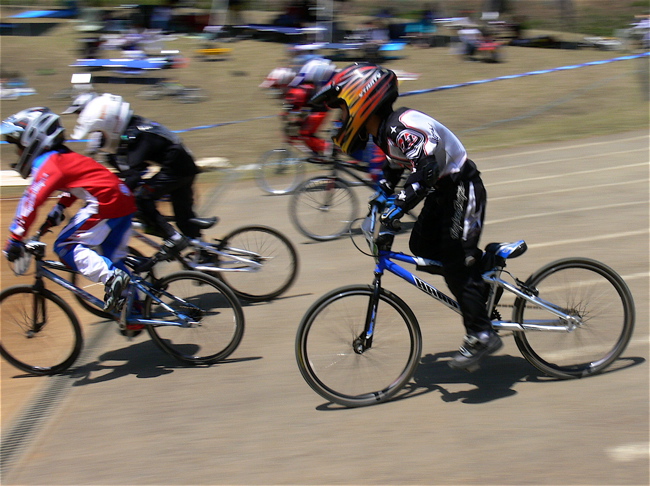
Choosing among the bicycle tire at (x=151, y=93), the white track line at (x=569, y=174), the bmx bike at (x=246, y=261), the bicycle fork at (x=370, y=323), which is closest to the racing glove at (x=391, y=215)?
the bicycle fork at (x=370, y=323)

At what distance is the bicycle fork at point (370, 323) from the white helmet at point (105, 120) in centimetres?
274

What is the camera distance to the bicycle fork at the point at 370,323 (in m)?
4.33

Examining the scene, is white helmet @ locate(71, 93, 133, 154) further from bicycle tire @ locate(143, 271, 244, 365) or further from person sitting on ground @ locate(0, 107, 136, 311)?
bicycle tire @ locate(143, 271, 244, 365)

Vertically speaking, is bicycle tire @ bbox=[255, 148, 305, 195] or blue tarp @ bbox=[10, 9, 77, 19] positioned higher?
blue tarp @ bbox=[10, 9, 77, 19]

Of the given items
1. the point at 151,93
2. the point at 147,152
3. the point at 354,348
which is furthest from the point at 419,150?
the point at 151,93

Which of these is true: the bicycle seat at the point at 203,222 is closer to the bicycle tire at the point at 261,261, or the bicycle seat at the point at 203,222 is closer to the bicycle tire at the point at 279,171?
the bicycle tire at the point at 261,261

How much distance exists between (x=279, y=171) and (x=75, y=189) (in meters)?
5.24

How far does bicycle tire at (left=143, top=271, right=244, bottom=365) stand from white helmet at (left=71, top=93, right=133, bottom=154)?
1448 millimetres

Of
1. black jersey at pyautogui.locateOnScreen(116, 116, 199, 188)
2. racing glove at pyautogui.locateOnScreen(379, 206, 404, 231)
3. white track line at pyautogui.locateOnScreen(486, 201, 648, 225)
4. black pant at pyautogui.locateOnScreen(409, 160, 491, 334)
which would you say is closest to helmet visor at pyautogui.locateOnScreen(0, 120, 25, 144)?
A: black jersey at pyautogui.locateOnScreen(116, 116, 199, 188)

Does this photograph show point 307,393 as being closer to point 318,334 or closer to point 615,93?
point 318,334

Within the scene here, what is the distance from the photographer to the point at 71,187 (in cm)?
501

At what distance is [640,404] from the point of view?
4.29 m

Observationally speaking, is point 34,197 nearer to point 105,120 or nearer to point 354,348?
point 105,120

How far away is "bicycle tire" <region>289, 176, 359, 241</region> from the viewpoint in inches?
321
